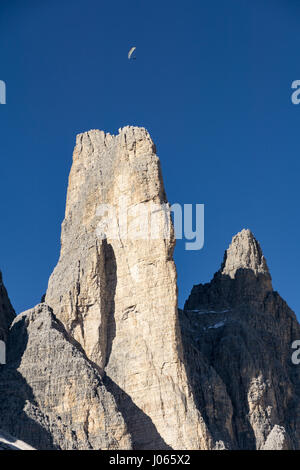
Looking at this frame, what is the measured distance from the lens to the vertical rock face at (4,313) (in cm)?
10350

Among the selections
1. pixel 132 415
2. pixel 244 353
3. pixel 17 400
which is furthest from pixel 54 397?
pixel 244 353

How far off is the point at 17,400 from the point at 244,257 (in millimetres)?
55043

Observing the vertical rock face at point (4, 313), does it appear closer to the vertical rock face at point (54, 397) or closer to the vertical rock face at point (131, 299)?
the vertical rock face at point (131, 299)

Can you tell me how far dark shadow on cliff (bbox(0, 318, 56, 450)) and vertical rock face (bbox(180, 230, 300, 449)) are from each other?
20600mm

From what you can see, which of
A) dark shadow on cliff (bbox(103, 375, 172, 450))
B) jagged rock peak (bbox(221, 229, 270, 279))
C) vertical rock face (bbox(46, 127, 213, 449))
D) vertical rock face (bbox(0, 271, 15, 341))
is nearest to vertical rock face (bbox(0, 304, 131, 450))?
dark shadow on cliff (bbox(103, 375, 172, 450))

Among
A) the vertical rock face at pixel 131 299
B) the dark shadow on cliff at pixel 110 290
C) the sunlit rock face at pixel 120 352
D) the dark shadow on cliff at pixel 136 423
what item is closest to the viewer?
the sunlit rock face at pixel 120 352

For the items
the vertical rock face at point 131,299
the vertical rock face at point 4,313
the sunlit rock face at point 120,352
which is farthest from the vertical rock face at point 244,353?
the vertical rock face at point 4,313

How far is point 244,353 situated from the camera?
399 ft

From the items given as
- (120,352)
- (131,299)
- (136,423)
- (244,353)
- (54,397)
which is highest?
(244,353)

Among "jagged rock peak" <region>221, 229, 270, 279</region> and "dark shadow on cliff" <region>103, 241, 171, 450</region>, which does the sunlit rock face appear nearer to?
"dark shadow on cliff" <region>103, 241, 171, 450</region>

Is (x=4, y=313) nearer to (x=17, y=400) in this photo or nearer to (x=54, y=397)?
(x=54, y=397)

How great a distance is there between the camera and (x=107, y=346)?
329 ft

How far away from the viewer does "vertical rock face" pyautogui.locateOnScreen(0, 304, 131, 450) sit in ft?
291

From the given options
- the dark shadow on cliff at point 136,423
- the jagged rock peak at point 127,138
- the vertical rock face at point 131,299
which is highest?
the jagged rock peak at point 127,138
